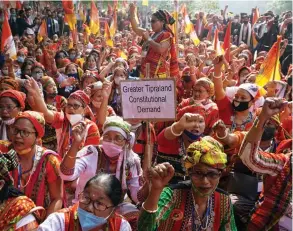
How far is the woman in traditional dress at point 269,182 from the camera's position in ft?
8.08

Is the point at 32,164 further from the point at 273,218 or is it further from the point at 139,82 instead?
the point at 273,218

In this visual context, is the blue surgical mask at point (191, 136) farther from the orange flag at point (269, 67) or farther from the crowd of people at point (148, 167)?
the orange flag at point (269, 67)

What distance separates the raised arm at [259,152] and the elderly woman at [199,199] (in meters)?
0.15

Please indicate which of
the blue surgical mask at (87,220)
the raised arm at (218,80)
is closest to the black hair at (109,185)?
the blue surgical mask at (87,220)

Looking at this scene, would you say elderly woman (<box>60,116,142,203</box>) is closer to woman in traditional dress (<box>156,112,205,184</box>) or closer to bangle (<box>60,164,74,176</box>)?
bangle (<box>60,164,74,176</box>)

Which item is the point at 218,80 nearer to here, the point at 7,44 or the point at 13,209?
the point at 13,209

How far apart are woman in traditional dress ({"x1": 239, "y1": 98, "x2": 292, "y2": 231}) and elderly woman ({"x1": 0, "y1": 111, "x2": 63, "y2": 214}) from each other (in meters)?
1.37

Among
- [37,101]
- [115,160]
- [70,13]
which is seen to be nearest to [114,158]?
[115,160]

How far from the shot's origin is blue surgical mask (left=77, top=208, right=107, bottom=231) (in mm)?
2291

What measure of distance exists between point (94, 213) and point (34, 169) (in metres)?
0.86

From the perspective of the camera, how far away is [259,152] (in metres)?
2.56

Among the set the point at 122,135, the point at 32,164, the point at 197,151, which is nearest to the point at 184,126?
the point at 122,135

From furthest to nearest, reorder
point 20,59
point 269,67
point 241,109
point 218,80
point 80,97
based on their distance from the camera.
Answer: point 20,59 < point 269,67 < point 218,80 < point 241,109 < point 80,97

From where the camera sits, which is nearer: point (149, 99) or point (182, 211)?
point (182, 211)
